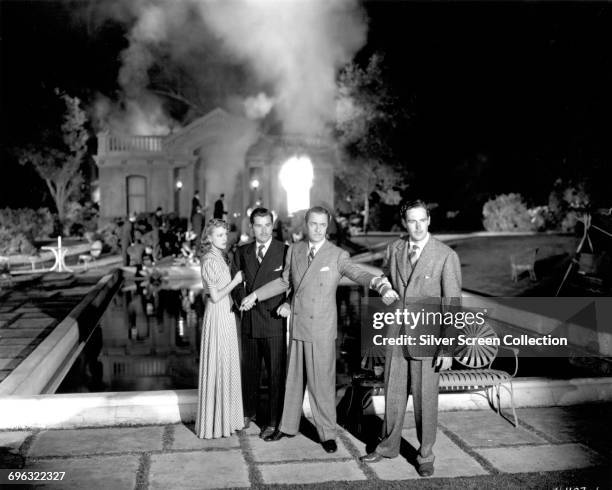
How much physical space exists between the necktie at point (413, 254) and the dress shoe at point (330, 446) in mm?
1461

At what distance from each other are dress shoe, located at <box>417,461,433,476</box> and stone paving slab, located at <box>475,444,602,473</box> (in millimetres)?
511

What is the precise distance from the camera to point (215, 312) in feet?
17.4

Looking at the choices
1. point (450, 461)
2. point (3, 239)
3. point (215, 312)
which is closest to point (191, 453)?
point (215, 312)

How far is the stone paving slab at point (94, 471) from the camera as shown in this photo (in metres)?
4.43

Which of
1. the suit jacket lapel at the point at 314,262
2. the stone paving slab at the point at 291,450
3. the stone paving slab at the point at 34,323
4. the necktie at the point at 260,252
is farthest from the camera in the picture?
the stone paving slab at the point at 34,323

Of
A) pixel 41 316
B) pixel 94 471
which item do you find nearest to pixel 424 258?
pixel 94 471

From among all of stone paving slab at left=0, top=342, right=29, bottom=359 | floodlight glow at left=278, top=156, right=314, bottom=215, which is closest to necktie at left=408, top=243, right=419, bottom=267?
stone paving slab at left=0, top=342, right=29, bottom=359

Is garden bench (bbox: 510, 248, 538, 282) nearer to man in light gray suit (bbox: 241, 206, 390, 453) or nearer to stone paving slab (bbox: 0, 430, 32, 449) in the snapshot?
man in light gray suit (bbox: 241, 206, 390, 453)

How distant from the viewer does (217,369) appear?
5.26 meters

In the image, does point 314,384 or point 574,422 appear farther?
point 574,422

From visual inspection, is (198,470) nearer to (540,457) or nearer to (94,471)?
(94,471)

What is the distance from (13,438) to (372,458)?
2771 mm

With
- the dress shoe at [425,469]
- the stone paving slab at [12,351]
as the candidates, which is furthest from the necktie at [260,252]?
the stone paving slab at [12,351]

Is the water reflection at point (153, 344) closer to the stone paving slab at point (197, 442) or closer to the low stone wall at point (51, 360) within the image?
the low stone wall at point (51, 360)
